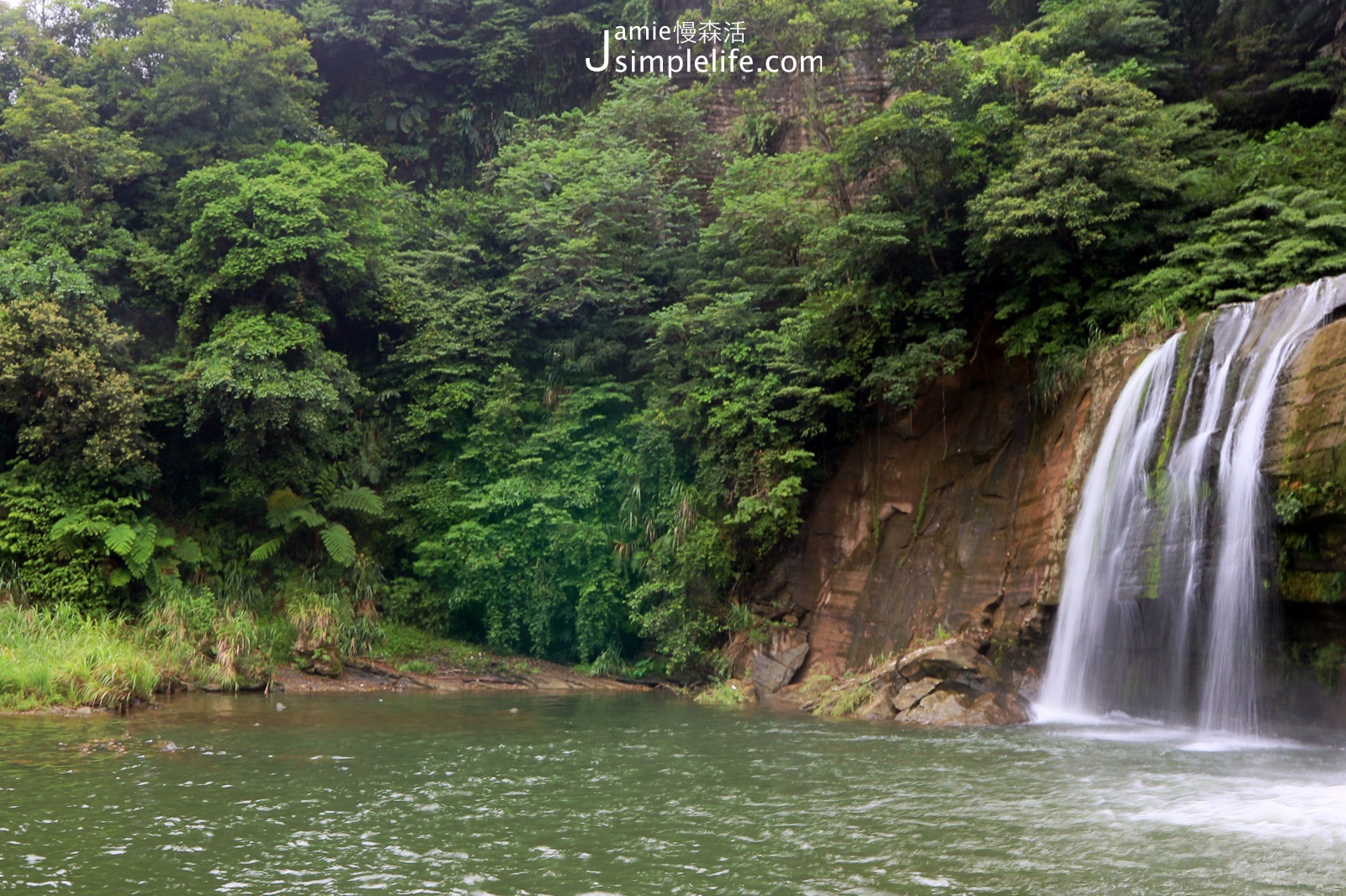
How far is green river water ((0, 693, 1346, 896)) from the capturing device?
6.55 m

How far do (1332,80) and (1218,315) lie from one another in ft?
22.0

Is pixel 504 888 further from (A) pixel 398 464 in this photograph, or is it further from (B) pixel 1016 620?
(A) pixel 398 464

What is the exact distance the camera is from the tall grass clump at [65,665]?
1512cm

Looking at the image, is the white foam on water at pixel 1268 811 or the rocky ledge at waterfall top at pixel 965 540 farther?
the rocky ledge at waterfall top at pixel 965 540

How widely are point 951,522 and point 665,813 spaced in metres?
9.75

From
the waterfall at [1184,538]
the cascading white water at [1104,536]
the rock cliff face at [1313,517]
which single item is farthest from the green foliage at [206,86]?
the rock cliff face at [1313,517]

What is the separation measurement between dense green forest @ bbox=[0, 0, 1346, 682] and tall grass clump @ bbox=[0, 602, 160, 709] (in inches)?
41.0

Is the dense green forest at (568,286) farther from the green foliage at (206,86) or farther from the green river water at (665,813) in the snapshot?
the green river water at (665,813)

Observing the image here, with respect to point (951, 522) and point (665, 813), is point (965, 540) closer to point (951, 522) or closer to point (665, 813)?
point (951, 522)

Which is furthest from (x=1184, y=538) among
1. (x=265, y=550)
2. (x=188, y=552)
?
(x=188, y=552)

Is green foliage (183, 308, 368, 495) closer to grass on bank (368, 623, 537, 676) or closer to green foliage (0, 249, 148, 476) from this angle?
green foliage (0, 249, 148, 476)

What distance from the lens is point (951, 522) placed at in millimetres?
16859

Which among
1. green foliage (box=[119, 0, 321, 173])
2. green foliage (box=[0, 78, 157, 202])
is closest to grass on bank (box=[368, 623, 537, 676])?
green foliage (box=[119, 0, 321, 173])

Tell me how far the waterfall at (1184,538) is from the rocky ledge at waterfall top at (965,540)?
0.37 meters
